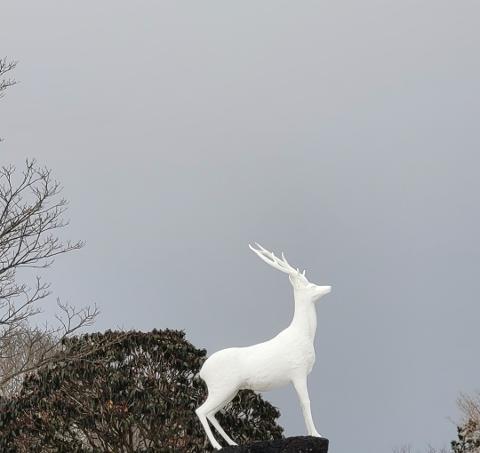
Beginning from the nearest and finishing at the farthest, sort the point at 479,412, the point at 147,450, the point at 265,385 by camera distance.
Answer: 1. the point at 265,385
2. the point at 147,450
3. the point at 479,412

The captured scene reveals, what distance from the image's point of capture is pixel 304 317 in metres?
9.42

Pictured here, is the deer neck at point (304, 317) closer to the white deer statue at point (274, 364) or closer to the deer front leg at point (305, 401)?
the white deer statue at point (274, 364)

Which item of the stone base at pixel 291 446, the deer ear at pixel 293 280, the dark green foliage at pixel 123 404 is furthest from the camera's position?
the dark green foliage at pixel 123 404

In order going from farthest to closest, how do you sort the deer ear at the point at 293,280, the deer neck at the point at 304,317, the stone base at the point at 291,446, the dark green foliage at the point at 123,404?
the dark green foliage at the point at 123,404 < the deer ear at the point at 293,280 < the deer neck at the point at 304,317 < the stone base at the point at 291,446

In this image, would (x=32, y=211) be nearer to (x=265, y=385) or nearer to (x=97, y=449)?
(x=97, y=449)

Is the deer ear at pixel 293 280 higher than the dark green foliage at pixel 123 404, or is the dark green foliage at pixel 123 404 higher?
the deer ear at pixel 293 280

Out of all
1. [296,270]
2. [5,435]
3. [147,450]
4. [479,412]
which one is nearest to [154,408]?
[147,450]

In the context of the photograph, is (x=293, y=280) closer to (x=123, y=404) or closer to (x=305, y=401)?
(x=305, y=401)

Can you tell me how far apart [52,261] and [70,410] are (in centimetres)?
193

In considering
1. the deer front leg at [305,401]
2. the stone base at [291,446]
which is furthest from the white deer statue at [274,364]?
the stone base at [291,446]

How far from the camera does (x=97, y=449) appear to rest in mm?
10859

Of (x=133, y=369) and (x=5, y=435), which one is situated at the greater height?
(x=133, y=369)

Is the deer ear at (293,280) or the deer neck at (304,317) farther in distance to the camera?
the deer ear at (293,280)

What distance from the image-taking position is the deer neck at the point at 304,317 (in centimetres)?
937
